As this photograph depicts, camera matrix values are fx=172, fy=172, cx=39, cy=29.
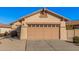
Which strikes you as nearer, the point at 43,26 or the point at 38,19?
the point at 43,26

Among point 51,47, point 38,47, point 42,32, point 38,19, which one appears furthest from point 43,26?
point 38,47

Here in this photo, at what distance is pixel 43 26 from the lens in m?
24.0

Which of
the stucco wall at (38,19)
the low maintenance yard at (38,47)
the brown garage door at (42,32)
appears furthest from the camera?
the stucco wall at (38,19)

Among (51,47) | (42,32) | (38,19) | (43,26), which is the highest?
(38,19)

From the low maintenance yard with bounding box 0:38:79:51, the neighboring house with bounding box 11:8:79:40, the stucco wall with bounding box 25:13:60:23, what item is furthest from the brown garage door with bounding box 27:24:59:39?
the low maintenance yard with bounding box 0:38:79:51

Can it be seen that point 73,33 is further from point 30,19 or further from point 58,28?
point 30,19

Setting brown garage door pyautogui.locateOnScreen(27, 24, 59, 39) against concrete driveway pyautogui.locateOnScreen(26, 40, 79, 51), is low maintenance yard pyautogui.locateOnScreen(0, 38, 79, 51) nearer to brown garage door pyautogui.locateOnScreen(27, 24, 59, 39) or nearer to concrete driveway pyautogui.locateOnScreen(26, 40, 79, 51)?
concrete driveway pyautogui.locateOnScreen(26, 40, 79, 51)

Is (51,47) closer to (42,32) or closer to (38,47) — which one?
(38,47)

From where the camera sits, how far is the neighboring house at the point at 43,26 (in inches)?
934

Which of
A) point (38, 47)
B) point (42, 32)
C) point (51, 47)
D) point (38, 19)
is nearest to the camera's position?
point (38, 47)

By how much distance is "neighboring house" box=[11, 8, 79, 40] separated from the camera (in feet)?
77.9

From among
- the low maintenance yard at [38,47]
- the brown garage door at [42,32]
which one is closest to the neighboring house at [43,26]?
the brown garage door at [42,32]

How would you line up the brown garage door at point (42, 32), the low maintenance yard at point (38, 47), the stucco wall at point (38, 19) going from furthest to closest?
1. the stucco wall at point (38, 19)
2. the brown garage door at point (42, 32)
3. the low maintenance yard at point (38, 47)

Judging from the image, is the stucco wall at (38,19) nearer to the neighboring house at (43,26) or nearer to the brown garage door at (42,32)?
the neighboring house at (43,26)
